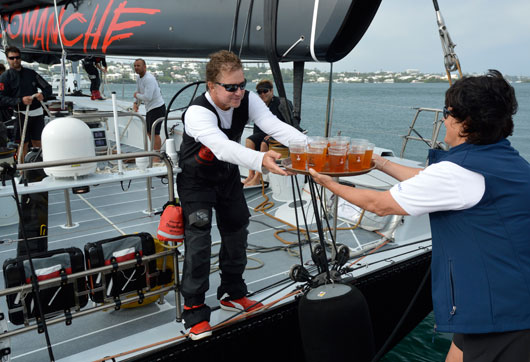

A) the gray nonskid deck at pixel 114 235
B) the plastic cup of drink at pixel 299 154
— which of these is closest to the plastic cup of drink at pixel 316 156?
the plastic cup of drink at pixel 299 154

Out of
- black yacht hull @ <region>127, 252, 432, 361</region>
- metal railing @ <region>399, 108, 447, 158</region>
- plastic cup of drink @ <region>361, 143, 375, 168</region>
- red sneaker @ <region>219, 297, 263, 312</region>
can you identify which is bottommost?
black yacht hull @ <region>127, 252, 432, 361</region>

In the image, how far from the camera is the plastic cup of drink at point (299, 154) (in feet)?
6.10

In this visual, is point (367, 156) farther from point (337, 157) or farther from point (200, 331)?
point (200, 331)

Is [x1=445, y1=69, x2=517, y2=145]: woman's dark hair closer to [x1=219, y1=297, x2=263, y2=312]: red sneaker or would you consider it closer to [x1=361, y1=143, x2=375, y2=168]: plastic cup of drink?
[x1=361, y1=143, x2=375, y2=168]: plastic cup of drink

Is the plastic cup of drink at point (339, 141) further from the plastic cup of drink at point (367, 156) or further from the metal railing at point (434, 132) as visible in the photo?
the metal railing at point (434, 132)

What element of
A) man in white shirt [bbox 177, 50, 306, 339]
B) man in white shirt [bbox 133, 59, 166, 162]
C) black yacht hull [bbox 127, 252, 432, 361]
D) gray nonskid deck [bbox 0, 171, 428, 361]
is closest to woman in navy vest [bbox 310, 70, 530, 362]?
black yacht hull [bbox 127, 252, 432, 361]

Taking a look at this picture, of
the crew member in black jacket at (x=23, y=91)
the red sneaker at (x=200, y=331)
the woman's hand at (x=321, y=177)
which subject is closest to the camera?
the woman's hand at (x=321, y=177)

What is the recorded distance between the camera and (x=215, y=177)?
2500 millimetres

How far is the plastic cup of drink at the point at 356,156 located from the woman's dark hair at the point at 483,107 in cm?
38

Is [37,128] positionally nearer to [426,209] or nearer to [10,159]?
[10,159]

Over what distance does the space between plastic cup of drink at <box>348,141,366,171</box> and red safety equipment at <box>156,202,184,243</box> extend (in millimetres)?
1006

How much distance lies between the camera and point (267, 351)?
8.91 feet

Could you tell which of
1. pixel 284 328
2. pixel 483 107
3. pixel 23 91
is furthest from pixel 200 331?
pixel 23 91

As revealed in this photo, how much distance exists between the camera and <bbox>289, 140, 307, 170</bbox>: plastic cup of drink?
6.10ft
